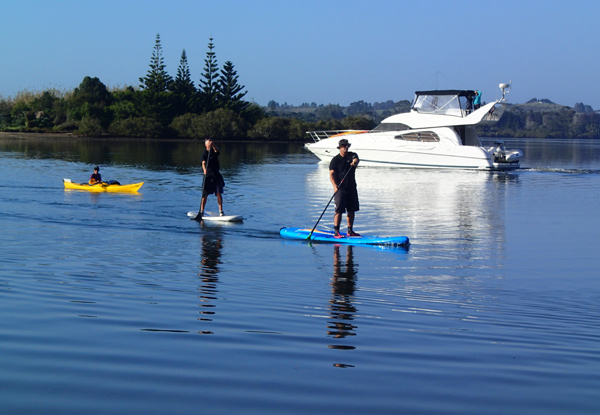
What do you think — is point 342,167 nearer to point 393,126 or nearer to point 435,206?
point 435,206

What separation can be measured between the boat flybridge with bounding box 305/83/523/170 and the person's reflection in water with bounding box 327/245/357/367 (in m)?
27.3

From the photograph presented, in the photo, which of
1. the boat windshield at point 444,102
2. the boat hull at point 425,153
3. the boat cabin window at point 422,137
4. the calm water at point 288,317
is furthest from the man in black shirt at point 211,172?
the boat windshield at point 444,102

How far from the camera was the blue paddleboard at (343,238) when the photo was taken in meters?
12.5

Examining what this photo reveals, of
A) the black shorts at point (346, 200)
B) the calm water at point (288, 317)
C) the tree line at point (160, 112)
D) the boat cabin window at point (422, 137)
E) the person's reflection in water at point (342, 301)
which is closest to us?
the calm water at point (288, 317)

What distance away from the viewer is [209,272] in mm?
9617

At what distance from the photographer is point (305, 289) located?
864cm

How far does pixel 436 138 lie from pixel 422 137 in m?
0.77

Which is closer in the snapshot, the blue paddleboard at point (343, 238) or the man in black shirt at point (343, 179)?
the blue paddleboard at point (343, 238)

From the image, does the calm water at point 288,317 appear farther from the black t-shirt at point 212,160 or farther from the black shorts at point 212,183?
A: the black t-shirt at point 212,160

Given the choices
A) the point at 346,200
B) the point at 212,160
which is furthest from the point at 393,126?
the point at 346,200

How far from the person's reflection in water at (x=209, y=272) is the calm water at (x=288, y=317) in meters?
0.04

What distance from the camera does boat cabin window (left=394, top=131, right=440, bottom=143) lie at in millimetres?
38594

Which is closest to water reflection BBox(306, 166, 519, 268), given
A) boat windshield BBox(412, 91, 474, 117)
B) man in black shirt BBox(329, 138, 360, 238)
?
man in black shirt BBox(329, 138, 360, 238)

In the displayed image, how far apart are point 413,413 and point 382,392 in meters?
0.37
